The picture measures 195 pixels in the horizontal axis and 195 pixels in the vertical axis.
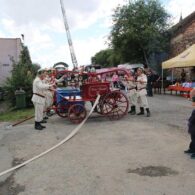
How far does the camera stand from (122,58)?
38938 mm

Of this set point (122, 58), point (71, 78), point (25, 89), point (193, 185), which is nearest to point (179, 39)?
point (122, 58)

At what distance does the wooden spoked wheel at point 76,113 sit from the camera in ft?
40.0

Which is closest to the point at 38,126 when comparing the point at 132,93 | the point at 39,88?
the point at 39,88

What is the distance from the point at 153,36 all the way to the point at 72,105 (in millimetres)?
22816

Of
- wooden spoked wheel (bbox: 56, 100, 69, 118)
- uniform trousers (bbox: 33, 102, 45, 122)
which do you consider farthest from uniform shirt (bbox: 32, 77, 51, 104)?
wooden spoked wheel (bbox: 56, 100, 69, 118)

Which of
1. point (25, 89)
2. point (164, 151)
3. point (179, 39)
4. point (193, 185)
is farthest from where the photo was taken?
point (179, 39)

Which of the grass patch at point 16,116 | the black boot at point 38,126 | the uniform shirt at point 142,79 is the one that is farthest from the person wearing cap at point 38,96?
the grass patch at point 16,116

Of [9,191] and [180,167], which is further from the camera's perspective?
[180,167]

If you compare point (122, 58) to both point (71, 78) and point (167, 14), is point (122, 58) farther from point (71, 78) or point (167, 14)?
point (71, 78)

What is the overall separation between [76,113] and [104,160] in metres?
4.92

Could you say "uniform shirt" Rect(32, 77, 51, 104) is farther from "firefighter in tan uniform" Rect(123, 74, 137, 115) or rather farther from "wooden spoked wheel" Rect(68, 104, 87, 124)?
"firefighter in tan uniform" Rect(123, 74, 137, 115)

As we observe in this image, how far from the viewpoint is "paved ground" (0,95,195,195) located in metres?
5.94

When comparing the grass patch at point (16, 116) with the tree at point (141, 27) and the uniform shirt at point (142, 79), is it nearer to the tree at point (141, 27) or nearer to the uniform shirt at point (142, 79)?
the uniform shirt at point (142, 79)

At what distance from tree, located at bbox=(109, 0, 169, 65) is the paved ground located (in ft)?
75.8
